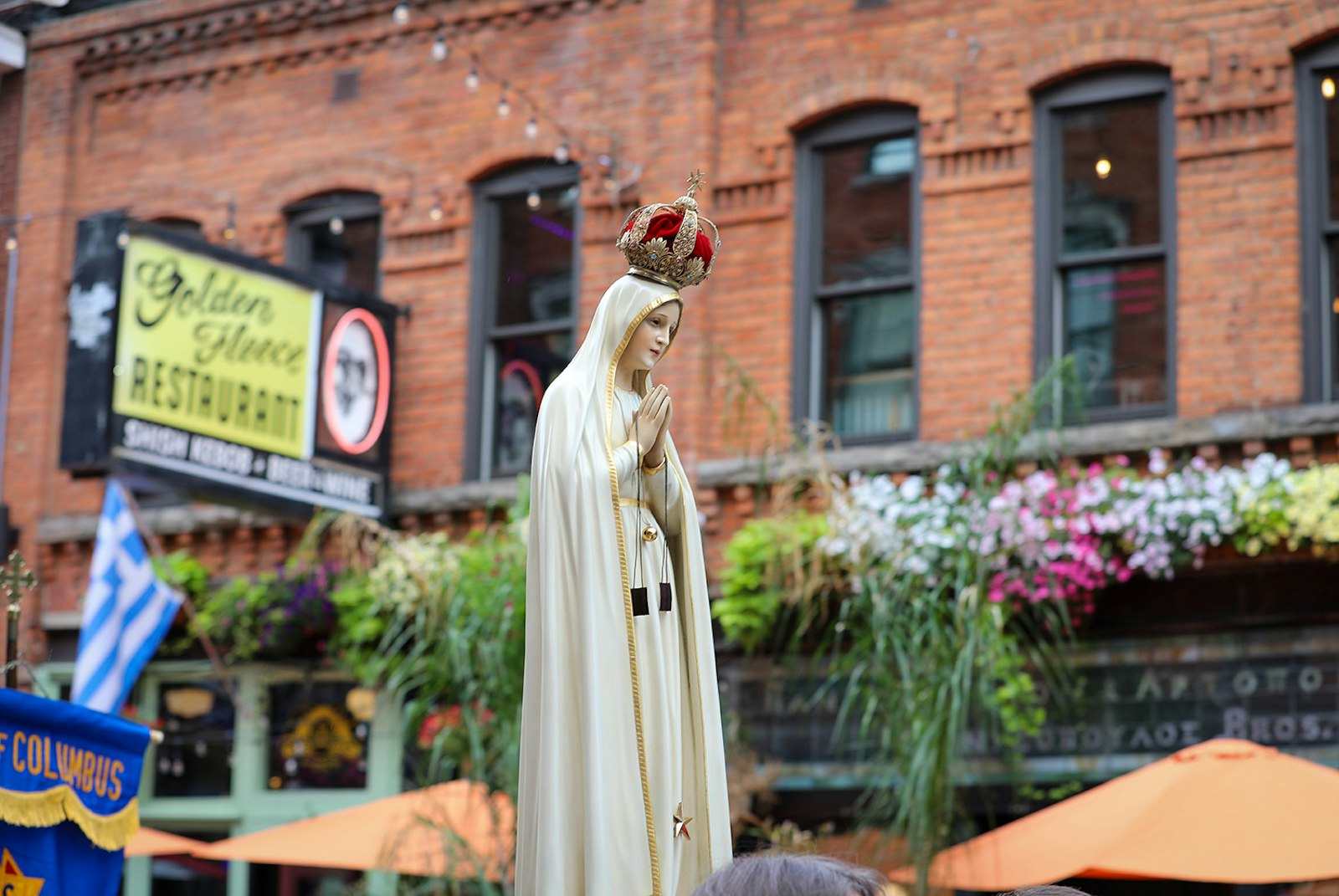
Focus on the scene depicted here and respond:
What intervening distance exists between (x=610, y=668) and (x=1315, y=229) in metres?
7.75

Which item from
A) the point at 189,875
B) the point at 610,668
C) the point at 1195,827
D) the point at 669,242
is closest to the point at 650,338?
the point at 669,242

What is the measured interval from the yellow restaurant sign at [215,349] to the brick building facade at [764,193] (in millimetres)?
1305

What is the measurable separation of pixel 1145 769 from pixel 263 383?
20.7ft

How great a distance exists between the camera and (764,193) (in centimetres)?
1317

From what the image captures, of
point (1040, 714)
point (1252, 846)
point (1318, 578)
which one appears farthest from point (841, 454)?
point (1252, 846)

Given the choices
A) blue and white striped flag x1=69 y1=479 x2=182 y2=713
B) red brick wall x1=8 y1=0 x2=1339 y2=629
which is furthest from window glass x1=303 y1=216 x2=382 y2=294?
blue and white striped flag x1=69 y1=479 x2=182 y2=713

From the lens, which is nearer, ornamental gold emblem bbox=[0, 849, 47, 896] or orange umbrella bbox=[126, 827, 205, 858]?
ornamental gold emblem bbox=[0, 849, 47, 896]

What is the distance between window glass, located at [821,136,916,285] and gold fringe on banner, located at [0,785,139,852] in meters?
6.88

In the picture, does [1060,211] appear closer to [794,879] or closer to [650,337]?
[650,337]

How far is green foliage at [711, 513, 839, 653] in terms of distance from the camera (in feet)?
38.3

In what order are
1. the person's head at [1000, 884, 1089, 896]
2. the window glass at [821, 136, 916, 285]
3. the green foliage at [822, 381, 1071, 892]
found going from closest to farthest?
the person's head at [1000, 884, 1089, 896] → the green foliage at [822, 381, 1071, 892] → the window glass at [821, 136, 916, 285]

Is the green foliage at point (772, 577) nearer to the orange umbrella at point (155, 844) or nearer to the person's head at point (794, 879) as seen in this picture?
the orange umbrella at point (155, 844)

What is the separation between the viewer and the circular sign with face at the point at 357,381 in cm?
1338

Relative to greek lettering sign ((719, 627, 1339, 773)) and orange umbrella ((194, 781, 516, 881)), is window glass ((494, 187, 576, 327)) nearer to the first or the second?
greek lettering sign ((719, 627, 1339, 773))
